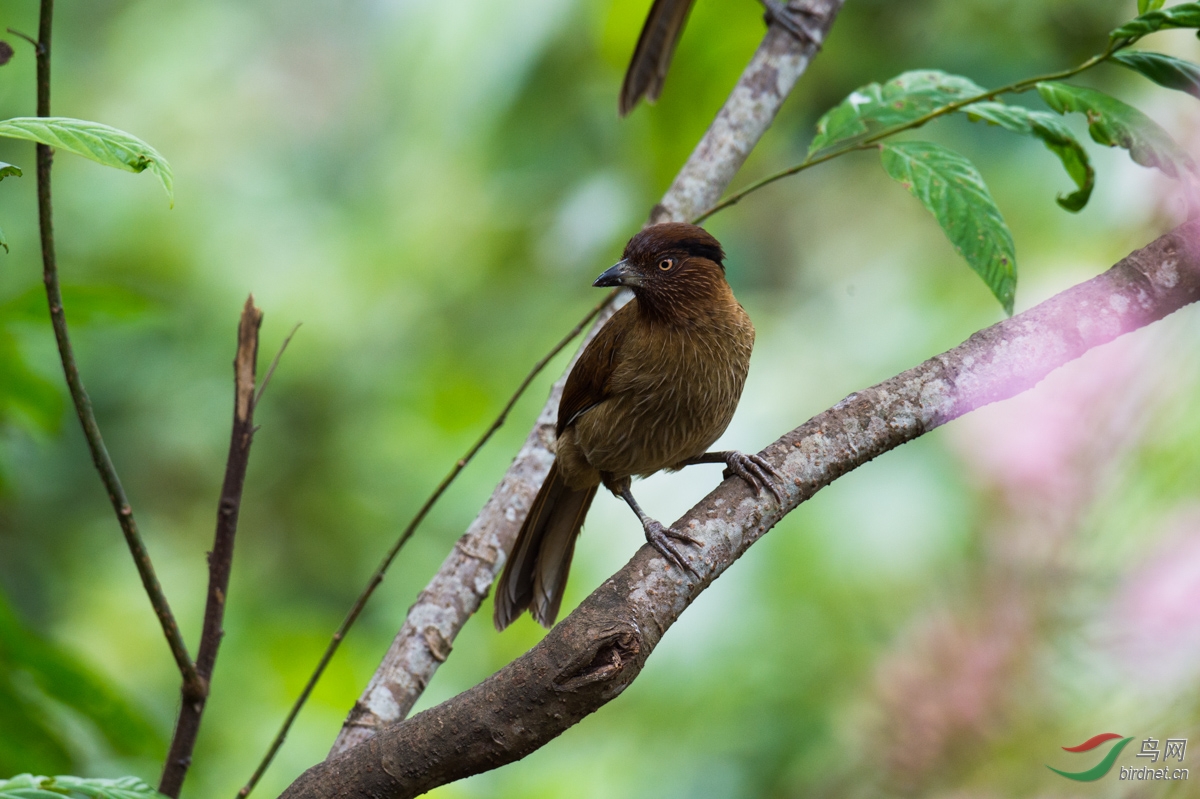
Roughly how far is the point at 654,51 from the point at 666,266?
110 centimetres

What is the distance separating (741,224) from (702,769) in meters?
2.03

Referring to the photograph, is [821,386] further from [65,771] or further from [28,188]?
[28,188]

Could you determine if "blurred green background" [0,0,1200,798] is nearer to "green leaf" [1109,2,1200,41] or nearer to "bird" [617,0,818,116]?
"bird" [617,0,818,116]

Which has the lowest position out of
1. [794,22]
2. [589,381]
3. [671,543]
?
[671,543]

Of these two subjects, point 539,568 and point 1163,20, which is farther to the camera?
point 539,568

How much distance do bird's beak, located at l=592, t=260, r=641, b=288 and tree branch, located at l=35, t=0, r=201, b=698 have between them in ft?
3.64

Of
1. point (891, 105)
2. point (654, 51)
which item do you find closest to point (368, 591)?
point (891, 105)

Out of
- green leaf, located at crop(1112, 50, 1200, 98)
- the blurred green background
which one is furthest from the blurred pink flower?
green leaf, located at crop(1112, 50, 1200, 98)

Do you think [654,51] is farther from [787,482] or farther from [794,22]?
[787,482]

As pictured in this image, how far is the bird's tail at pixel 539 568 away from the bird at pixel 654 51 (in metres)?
1.33

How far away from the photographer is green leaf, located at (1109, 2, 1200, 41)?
5.00 ft

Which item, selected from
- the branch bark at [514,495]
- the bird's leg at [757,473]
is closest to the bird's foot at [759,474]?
the bird's leg at [757,473]

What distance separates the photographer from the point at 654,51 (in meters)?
3.07

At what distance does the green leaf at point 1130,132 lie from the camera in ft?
5.51
